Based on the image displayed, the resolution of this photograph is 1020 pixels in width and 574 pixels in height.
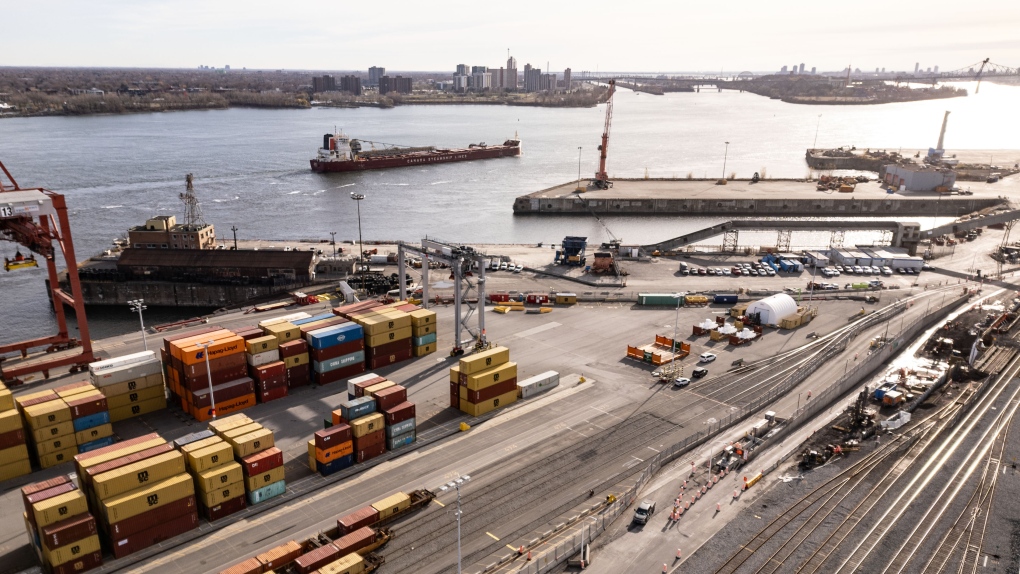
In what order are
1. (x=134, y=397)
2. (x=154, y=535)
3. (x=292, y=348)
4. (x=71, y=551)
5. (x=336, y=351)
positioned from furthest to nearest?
(x=336, y=351) → (x=292, y=348) → (x=134, y=397) → (x=154, y=535) → (x=71, y=551)

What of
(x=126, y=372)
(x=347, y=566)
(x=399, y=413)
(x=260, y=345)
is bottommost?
(x=347, y=566)

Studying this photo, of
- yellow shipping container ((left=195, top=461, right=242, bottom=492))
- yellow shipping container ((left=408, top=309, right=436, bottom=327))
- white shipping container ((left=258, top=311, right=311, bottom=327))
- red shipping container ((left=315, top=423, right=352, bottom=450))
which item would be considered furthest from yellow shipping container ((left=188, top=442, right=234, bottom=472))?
yellow shipping container ((left=408, top=309, right=436, bottom=327))

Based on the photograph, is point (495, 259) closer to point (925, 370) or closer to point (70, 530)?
point (925, 370)

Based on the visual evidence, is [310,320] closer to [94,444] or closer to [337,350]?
[337,350]

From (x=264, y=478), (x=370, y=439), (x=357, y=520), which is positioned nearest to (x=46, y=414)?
(x=264, y=478)

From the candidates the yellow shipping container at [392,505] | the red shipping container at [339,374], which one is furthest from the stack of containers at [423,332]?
the yellow shipping container at [392,505]

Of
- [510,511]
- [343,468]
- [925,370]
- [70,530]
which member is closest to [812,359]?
[925,370]

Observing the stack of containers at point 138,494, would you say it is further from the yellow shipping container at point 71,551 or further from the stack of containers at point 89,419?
the stack of containers at point 89,419
